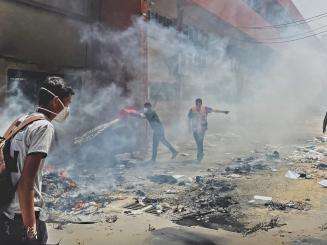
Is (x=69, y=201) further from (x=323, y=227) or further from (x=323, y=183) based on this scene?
(x=323, y=183)

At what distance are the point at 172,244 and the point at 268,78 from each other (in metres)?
24.5

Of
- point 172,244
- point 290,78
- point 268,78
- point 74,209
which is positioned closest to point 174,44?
point 74,209

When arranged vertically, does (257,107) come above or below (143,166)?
above

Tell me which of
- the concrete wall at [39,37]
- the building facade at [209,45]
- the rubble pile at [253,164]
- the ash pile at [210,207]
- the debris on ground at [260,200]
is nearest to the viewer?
the ash pile at [210,207]

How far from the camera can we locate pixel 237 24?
19781 millimetres

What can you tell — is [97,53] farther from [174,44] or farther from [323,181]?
[323,181]

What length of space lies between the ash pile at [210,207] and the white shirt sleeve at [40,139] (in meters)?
3.30

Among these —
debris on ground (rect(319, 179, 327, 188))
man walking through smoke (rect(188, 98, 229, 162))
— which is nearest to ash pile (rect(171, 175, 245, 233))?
debris on ground (rect(319, 179, 327, 188))

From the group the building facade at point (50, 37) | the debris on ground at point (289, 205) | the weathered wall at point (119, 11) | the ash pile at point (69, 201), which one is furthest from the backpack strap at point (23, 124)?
the weathered wall at point (119, 11)

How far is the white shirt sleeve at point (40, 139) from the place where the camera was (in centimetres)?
215

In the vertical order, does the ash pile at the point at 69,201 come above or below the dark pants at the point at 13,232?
below

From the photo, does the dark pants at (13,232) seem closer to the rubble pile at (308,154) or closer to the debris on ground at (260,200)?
the debris on ground at (260,200)

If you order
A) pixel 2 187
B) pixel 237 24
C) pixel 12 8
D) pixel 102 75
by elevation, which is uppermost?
pixel 237 24

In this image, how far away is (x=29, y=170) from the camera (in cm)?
214
